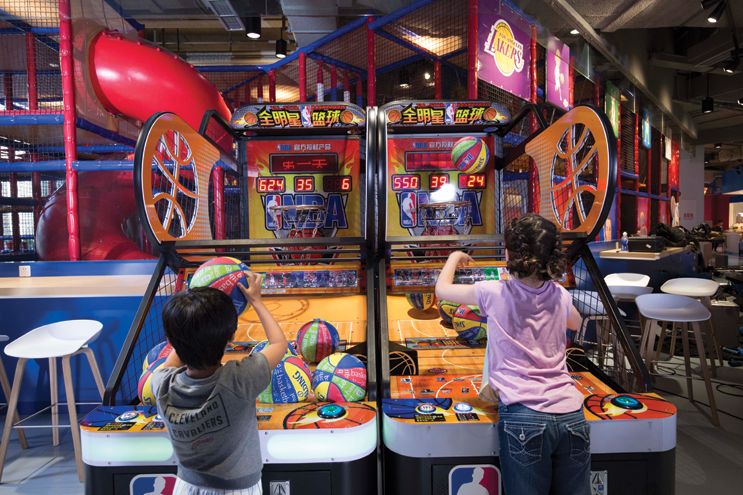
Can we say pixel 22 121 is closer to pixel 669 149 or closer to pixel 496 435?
pixel 496 435

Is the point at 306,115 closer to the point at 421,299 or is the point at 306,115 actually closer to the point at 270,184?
the point at 270,184

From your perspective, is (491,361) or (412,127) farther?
(412,127)

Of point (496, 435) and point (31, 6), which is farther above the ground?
point (31, 6)

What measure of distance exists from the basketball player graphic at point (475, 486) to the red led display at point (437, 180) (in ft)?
8.37

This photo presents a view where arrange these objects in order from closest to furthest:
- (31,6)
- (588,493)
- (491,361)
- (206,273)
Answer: (588,493)
(491,361)
(206,273)
(31,6)

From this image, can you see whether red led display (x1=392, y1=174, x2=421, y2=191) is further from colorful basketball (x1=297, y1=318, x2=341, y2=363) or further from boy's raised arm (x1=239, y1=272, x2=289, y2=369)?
boy's raised arm (x1=239, y1=272, x2=289, y2=369)

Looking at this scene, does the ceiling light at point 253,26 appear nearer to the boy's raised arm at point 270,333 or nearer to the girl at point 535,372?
the boy's raised arm at point 270,333

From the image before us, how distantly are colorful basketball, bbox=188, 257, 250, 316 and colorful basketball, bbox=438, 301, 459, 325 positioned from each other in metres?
1.16

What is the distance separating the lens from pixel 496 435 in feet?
4.76

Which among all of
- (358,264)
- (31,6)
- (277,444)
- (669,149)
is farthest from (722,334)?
(669,149)

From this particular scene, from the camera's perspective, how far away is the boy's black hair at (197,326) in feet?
3.36

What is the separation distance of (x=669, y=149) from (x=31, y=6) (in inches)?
588

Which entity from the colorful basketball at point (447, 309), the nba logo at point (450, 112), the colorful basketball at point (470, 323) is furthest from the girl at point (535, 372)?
the nba logo at point (450, 112)

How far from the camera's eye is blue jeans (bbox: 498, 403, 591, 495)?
121cm
